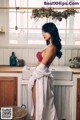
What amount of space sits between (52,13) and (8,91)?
144 cm

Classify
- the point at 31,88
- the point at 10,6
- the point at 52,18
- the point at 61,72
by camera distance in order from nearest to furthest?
the point at 31,88
the point at 61,72
the point at 52,18
the point at 10,6

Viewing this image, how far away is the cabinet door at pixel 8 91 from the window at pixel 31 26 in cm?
88

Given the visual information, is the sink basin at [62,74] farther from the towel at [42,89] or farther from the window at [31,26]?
the window at [31,26]

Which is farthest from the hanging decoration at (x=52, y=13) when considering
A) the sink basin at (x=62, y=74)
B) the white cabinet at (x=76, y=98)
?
the white cabinet at (x=76, y=98)

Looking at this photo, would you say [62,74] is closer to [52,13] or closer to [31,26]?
[52,13]

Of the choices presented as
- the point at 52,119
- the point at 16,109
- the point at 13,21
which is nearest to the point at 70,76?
the point at 52,119

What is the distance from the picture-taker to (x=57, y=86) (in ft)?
12.5

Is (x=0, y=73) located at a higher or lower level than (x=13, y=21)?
lower

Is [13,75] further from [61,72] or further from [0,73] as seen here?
[61,72]

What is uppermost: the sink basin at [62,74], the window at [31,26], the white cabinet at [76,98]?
the window at [31,26]

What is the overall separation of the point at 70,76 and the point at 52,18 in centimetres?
100

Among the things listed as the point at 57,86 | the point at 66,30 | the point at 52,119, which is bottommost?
the point at 52,119

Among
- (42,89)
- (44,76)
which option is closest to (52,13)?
(44,76)

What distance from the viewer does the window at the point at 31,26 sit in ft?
14.3
